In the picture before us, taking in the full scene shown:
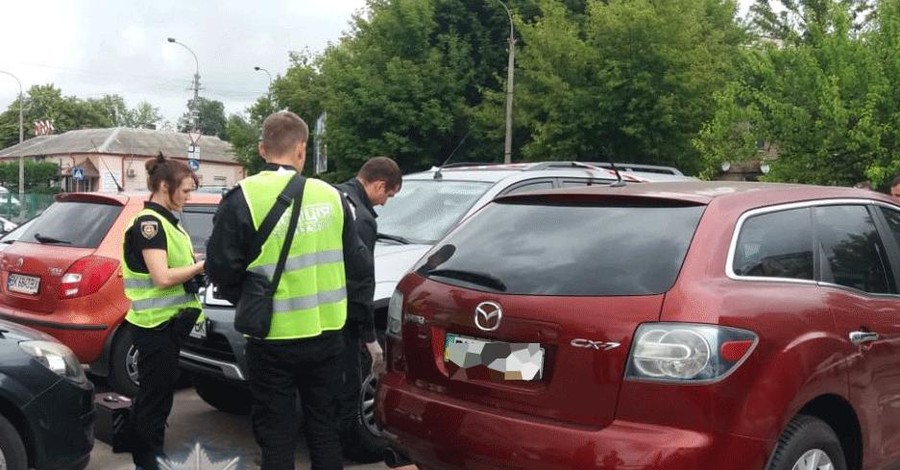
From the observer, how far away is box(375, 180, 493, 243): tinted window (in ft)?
18.4

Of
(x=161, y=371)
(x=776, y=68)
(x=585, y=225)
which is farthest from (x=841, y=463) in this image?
(x=776, y=68)

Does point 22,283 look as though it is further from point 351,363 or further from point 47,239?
point 351,363

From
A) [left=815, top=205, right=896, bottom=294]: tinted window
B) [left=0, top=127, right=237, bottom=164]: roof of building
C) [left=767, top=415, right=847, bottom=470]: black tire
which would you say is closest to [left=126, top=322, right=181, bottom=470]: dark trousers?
[left=767, top=415, right=847, bottom=470]: black tire

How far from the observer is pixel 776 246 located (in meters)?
3.45

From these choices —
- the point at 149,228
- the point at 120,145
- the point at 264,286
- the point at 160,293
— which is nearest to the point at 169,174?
the point at 149,228

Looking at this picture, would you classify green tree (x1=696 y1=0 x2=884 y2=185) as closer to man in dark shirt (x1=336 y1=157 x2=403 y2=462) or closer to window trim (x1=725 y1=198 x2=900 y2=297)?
window trim (x1=725 y1=198 x2=900 y2=297)

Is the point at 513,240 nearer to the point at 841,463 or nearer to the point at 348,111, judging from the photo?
the point at 841,463

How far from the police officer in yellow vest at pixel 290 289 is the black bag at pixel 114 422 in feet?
4.85

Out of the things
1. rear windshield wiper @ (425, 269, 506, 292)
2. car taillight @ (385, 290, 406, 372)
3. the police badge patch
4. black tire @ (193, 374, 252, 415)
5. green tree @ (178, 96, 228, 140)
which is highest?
green tree @ (178, 96, 228, 140)

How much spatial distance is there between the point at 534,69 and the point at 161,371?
21082mm

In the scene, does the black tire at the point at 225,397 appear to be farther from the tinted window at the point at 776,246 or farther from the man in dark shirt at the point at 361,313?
the tinted window at the point at 776,246

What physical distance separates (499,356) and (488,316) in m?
0.16

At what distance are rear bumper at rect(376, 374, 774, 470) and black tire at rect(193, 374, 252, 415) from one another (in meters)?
2.70

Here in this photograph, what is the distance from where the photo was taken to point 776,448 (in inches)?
120
